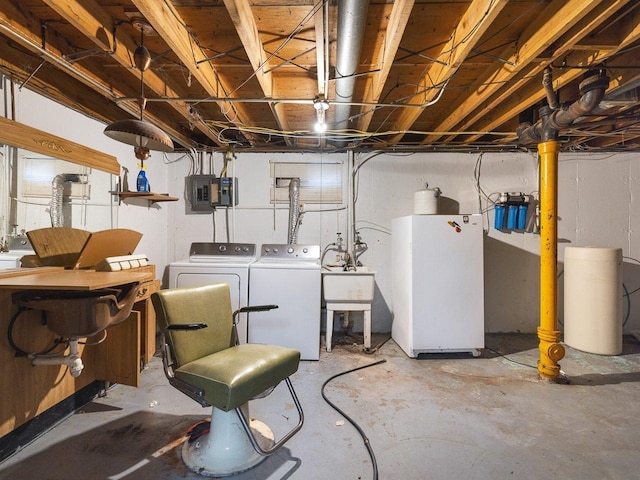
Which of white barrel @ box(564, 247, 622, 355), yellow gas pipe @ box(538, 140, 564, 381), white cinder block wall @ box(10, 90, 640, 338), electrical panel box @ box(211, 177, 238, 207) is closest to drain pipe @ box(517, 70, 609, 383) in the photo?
yellow gas pipe @ box(538, 140, 564, 381)

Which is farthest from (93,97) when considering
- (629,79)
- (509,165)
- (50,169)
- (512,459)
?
(509,165)

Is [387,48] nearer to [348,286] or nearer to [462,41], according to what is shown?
[462,41]

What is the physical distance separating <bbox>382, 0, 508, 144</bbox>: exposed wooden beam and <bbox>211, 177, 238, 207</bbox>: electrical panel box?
6.96ft

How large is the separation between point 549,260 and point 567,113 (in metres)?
1.11

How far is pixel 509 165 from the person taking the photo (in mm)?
3570

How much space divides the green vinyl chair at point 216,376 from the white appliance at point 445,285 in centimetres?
157

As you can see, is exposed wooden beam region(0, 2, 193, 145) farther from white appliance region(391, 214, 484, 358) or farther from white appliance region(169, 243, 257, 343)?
white appliance region(391, 214, 484, 358)

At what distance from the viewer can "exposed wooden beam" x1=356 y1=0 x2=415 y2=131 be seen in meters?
1.43

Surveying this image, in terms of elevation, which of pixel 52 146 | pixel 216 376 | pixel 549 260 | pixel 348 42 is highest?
pixel 348 42

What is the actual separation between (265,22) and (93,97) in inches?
67.9

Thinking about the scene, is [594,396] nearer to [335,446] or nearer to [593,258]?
[593,258]

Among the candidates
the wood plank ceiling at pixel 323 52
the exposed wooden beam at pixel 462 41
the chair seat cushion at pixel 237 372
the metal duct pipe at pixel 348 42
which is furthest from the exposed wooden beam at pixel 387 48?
the chair seat cushion at pixel 237 372

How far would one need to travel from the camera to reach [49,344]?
1781mm

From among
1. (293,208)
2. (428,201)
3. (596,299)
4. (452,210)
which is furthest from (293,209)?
(596,299)
